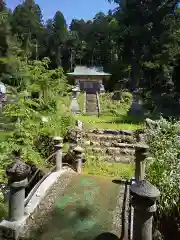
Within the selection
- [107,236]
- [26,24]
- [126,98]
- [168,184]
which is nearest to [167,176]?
[168,184]

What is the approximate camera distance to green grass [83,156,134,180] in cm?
781

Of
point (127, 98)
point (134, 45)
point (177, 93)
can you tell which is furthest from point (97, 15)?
point (177, 93)

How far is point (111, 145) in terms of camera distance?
409 inches

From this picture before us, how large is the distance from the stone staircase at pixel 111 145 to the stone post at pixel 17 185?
203 inches

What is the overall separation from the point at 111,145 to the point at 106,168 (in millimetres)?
2130

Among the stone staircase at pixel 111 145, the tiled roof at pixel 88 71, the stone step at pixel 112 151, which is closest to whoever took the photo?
the stone staircase at pixel 111 145

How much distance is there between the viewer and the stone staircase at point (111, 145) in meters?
9.45

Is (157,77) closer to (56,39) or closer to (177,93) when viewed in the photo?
(177,93)

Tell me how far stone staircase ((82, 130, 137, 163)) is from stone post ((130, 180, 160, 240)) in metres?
5.91

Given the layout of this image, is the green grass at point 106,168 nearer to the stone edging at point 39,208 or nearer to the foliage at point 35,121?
the stone edging at point 39,208

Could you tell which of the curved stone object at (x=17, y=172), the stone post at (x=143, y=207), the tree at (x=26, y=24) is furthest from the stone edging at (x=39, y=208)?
the tree at (x=26, y=24)

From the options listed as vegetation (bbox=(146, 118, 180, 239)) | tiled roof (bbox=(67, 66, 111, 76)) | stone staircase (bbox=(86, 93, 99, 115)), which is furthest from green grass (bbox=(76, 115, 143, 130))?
tiled roof (bbox=(67, 66, 111, 76))

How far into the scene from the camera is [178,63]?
592 inches

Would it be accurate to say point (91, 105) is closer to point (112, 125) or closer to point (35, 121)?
point (112, 125)
